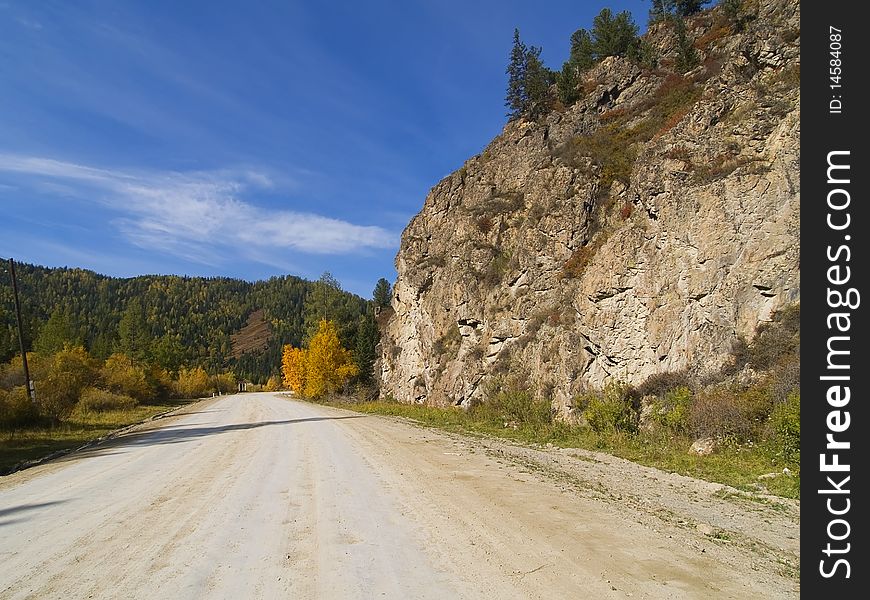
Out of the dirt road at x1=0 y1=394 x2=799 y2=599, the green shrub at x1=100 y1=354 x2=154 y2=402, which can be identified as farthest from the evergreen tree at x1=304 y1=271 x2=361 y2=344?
the dirt road at x1=0 y1=394 x2=799 y2=599

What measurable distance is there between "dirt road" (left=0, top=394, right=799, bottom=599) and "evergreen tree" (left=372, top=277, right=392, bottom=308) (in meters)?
66.1

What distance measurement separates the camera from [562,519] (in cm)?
721

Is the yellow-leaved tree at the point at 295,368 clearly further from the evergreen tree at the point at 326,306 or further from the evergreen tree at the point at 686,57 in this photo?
the evergreen tree at the point at 686,57

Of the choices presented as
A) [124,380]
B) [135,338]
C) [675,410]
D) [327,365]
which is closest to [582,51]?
[327,365]

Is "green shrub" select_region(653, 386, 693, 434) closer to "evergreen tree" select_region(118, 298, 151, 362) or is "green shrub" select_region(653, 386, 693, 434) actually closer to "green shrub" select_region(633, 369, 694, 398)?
"green shrub" select_region(633, 369, 694, 398)

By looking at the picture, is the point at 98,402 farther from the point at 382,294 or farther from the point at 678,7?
the point at 678,7

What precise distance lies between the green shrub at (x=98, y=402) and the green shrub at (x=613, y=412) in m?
34.8

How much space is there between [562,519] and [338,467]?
6244 mm

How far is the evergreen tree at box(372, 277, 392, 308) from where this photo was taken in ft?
258

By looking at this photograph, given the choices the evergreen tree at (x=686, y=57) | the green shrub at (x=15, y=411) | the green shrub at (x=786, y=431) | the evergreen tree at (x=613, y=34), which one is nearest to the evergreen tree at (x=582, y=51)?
the evergreen tree at (x=613, y=34)

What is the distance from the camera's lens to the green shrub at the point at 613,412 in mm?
Answer: 17198

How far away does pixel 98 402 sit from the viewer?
1501 inches
